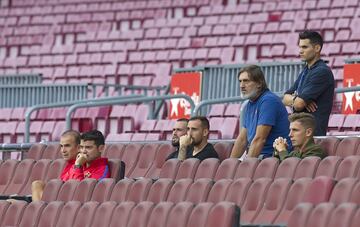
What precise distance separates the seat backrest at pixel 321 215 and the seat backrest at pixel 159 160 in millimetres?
3168

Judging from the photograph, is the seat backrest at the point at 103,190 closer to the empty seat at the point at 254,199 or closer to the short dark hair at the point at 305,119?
the empty seat at the point at 254,199

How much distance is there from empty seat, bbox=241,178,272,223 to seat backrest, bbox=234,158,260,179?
1.64ft

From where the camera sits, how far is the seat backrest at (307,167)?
29.9ft

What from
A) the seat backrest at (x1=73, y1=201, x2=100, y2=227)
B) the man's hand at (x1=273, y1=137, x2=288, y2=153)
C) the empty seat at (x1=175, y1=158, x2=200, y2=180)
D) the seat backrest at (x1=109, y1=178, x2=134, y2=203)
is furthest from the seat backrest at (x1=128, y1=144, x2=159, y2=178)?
the seat backrest at (x1=73, y1=201, x2=100, y2=227)

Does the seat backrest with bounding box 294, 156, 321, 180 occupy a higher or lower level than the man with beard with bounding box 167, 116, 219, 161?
lower

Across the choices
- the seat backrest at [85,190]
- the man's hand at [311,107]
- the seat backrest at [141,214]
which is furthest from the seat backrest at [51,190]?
the man's hand at [311,107]

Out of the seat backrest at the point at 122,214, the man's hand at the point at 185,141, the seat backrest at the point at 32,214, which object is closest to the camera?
the seat backrest at the point at 122,214

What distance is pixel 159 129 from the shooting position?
1380 centimetres

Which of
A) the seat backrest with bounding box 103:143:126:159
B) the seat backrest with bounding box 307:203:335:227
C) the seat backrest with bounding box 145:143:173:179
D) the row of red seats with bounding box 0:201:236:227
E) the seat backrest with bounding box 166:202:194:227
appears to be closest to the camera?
the seat backrest with bounding box 307:203:335:227

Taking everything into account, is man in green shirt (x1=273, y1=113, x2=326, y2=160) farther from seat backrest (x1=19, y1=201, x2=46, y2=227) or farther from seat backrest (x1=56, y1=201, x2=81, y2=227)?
seat backrest (x1=19, y1=201, x2=46, y2=227)

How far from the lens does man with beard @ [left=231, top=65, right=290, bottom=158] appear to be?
9.91m

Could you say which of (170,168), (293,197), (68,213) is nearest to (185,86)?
(170,168)

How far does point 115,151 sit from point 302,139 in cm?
241

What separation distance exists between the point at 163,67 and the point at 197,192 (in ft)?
28.0
